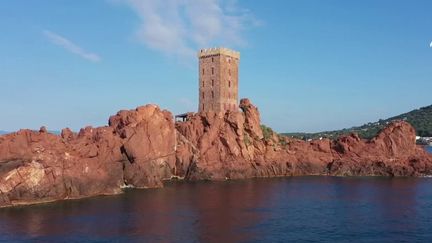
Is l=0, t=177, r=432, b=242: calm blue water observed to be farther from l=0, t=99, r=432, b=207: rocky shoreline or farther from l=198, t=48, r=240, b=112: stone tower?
l=198, t=48, r=240, b=112: stone tower

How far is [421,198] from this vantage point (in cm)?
7619

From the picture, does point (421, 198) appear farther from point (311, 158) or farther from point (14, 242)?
point (14, 242)

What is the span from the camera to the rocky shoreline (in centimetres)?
7375

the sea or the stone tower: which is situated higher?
the stone tower

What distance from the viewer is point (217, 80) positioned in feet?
380

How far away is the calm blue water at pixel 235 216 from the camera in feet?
169

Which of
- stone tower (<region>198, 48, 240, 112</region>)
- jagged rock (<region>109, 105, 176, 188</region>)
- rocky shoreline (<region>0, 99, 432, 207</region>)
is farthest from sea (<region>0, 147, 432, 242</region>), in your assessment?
stone tower (<region>198, 48, 240, 112</region>)

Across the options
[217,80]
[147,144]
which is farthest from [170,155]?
[217,80]

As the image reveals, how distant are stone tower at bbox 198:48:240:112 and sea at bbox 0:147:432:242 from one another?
106 ft

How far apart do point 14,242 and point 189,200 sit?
30.8 m

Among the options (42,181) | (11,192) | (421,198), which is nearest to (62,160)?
(42,181)

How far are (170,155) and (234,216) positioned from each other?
43761 mm

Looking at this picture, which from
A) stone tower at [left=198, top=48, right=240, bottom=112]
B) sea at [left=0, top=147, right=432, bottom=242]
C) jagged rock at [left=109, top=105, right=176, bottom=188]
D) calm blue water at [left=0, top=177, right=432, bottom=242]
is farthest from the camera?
stone tower at [left=198, top=48, right=240, bottom=112]

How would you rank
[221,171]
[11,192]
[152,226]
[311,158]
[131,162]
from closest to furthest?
1. [152,226]
2. [11,192]
3. [131,162]
4. [221,171]
5. [311,158]
